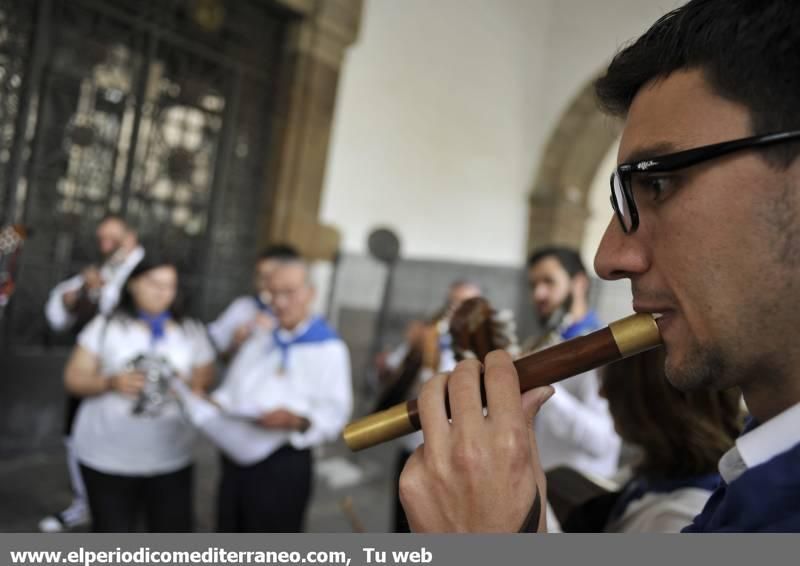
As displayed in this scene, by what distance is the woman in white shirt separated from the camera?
9.03 ft

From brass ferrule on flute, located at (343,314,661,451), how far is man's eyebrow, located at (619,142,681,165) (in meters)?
0.20

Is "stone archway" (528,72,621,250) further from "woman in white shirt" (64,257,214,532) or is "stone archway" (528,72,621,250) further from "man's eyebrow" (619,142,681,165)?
"man's eyebrow" (619,142,681,165)

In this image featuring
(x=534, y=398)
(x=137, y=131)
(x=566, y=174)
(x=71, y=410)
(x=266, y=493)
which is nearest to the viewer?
(x=534, y=398)

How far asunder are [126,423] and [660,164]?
2.62m

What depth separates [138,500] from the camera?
2.86 meters

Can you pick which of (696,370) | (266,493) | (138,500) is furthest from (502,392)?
(138,500)

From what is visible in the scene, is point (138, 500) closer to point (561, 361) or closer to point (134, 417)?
point (134, 417)

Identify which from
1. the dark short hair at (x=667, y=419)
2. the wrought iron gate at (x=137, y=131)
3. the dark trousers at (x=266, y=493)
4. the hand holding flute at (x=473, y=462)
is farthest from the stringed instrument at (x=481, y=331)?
the wrought iron gate at (x=137, y=131)

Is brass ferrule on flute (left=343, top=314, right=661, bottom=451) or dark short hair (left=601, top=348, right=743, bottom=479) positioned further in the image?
dark short hair (left=601, top=348, right=743, bottom=479)

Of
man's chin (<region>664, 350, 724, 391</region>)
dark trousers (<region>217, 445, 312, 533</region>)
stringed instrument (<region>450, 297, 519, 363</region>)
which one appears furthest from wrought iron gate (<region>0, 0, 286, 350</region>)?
man's chin (<region>664, 350, 724, 391</region>)

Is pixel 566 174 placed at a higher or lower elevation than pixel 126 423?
higher

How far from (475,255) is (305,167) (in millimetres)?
3431

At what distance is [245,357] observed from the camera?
125 inches

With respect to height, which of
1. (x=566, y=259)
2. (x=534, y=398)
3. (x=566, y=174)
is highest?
(x=566, y=174)
